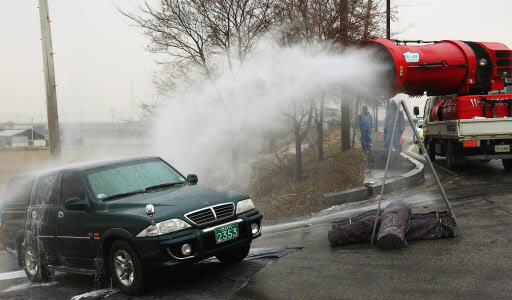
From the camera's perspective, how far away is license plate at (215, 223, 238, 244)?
504 centimetres

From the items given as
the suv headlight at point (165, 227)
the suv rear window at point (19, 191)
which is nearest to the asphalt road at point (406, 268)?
the suv headlight at point (165, 227)

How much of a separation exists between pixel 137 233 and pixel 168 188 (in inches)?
43.2

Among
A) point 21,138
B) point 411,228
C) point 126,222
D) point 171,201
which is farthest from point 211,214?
point 21,138

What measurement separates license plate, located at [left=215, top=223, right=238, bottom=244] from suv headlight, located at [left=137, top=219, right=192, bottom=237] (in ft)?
1.24

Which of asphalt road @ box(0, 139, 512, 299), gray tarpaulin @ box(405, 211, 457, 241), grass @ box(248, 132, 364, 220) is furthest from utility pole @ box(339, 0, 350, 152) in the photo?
gray tarpaulin @ box(405, 211, 457, 241)

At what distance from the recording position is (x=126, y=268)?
5.07m

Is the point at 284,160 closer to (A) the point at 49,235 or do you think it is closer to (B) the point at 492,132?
(B) the point at 492,132

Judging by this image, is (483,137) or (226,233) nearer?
A: (226,233)

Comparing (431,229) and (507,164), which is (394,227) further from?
(507,164)

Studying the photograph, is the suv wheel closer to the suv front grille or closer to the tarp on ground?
the suv front grille

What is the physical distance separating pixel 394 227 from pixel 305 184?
7365 millimetres

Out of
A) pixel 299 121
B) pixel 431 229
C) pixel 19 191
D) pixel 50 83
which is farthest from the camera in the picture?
pixel 299 121

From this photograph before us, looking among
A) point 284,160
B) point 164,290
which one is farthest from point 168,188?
point 284,160

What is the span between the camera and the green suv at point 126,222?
15.8 ft
